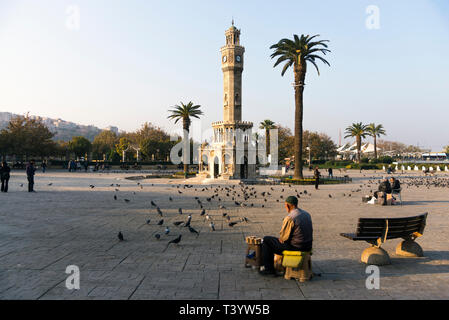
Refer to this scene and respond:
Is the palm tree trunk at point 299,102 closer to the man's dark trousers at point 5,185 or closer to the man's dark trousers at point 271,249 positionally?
the man's dark trousers at point 5,185

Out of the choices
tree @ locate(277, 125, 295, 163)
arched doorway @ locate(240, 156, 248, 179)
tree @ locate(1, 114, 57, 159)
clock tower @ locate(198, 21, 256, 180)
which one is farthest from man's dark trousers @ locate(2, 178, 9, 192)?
tree @ locate(277, 125, 295, 163)

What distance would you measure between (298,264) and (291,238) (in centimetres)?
45

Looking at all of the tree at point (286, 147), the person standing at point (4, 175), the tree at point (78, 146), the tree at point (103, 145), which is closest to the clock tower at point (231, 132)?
the person standing at point (4, 175)

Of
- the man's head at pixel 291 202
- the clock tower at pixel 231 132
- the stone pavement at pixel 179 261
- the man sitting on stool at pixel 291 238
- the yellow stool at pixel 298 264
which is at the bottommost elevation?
the stone pavement at pixel 179 261

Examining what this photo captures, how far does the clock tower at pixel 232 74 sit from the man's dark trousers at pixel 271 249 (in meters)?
34.3

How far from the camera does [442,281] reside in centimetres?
559

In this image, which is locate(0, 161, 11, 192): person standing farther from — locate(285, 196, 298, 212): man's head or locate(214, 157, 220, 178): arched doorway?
locate(214, 157, 220, 178): arched doorway

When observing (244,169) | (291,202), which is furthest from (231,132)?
(291,202)

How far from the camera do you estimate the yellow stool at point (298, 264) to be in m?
5.52

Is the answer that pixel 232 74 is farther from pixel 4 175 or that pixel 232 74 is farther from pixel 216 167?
pixel 4 175

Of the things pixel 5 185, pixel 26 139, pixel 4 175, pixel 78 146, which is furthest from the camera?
pixel 78 146

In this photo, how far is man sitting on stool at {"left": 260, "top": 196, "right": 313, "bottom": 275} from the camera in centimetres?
568

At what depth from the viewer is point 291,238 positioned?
5.76 metres
